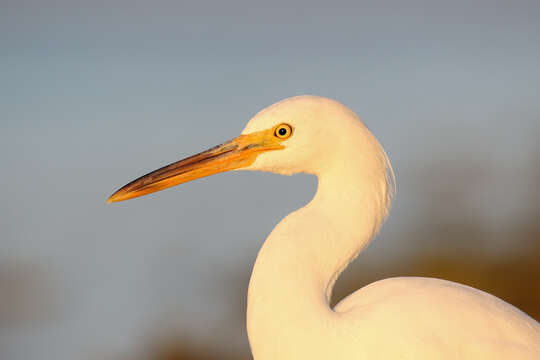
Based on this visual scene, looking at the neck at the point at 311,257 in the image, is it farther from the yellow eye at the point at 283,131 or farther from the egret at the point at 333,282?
the yellow eye at the point at 283,131

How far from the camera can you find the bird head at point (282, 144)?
11.0 ft

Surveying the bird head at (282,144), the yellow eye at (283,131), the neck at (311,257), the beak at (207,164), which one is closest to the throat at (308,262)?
the neck at (311,257)

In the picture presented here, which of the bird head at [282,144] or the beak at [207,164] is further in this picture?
the beak at [207,164]

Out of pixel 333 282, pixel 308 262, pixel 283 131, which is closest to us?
pixel 308 262

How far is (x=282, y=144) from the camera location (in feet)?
11.3

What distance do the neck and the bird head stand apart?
0.14 meters

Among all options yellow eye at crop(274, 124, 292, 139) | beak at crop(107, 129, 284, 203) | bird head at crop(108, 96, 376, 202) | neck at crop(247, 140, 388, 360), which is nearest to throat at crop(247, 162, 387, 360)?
neck at crop(247, 140, 388, 360)

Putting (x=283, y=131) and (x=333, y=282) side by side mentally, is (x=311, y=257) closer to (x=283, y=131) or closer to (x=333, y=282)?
(x=333, y=282)

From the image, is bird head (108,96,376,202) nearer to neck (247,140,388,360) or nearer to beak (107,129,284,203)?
beak (107,129,284,203)

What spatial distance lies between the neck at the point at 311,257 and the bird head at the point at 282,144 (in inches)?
5.5

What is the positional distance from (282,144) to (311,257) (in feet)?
2.18

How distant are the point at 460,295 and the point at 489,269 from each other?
9133mm

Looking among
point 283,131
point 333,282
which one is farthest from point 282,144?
point 333,282

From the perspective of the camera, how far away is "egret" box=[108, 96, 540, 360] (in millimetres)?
3016
